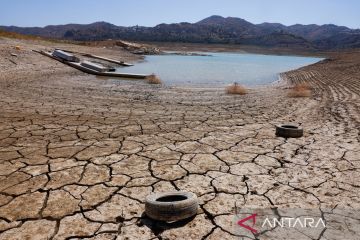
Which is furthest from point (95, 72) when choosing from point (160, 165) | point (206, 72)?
point (160, 165)

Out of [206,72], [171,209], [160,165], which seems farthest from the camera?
[206,72]

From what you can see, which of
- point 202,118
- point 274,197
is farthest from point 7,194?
point 202,118

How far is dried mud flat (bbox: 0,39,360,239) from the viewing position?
9.17 feet

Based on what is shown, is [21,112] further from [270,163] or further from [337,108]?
[337,108]

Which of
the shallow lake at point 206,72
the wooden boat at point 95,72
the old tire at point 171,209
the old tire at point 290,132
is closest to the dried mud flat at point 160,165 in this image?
the old tire at point 171,209

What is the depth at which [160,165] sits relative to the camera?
405 centimetres

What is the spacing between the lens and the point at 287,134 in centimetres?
529

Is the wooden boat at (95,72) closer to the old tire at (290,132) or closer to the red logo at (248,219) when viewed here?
the old tire at (290,132)

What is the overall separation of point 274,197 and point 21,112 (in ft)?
18.3

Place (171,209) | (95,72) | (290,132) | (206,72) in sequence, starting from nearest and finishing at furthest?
(171,209), (290,132), (95,72), (206,72)

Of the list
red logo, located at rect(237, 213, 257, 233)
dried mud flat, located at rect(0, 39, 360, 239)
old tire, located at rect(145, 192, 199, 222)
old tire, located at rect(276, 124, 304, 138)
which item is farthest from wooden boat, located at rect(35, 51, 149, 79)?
red logo, located at rect(237, 213, 257, 233)

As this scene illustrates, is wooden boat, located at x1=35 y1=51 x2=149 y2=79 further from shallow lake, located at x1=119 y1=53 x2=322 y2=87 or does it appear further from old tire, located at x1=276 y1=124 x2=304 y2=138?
old tire, located at x1=276 y1=124 x2=304 y2=138

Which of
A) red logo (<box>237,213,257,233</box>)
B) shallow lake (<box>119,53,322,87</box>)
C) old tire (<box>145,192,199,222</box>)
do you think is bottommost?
shallow lake (<box>119,53,322,87</box>)

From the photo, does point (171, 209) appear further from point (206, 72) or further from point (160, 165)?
point (206, 72)
